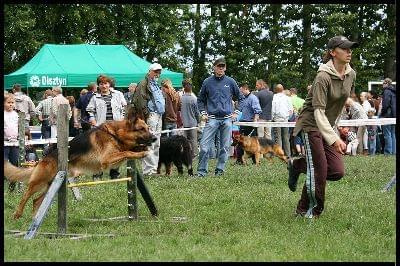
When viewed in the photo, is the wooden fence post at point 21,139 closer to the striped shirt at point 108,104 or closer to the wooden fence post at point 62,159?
the striped shirt at point 108,104

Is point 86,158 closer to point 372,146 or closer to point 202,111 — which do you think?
point 202,111

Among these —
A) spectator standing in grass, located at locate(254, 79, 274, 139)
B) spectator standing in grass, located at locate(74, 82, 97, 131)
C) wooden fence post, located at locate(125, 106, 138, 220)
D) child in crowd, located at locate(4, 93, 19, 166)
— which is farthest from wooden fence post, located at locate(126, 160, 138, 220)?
spectator standing in grass, located at locate(254, 79, 274, 139)

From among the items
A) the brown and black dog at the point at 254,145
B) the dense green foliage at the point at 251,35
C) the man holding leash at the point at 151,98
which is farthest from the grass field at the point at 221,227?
the dense green foliage at the point at 251,35

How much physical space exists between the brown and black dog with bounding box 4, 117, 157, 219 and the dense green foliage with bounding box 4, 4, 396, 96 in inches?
1019

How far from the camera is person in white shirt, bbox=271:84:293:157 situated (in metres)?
19.2

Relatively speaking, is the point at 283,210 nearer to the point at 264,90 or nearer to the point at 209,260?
the point at 209,260

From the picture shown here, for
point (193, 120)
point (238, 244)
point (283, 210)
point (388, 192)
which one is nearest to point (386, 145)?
point (193, 120)

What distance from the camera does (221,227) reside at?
7.72m

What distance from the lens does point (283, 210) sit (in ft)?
28.7

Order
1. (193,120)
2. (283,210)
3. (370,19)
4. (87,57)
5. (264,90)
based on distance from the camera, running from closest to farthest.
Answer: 1. (283,210)
2. (193,120)
3. (264,90)
4. (87,57)
5. (370,19)

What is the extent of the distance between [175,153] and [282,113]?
609 cm

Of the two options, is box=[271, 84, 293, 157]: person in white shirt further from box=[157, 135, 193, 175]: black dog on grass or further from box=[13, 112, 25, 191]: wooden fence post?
box=[13, 112, 25, 191]: wooden fence post

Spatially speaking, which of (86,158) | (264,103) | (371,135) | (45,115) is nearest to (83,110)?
(45,115)

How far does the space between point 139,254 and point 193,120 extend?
39.6ft
